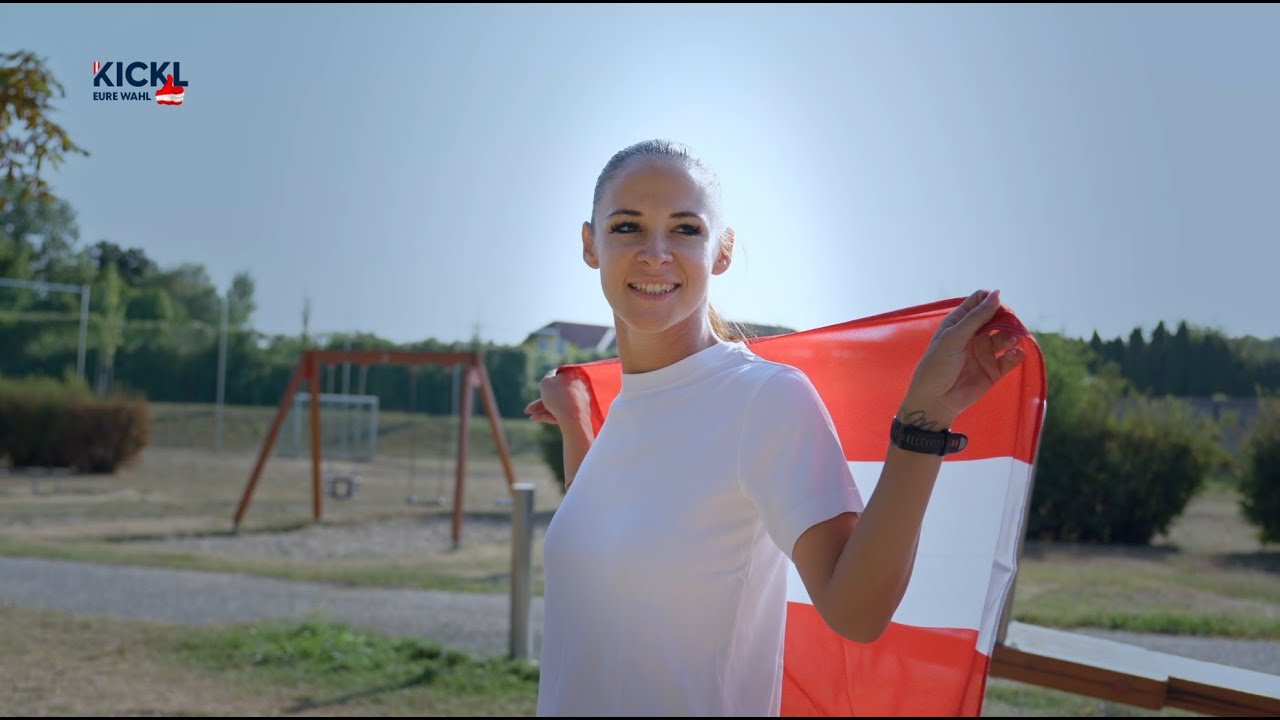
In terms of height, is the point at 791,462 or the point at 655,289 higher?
the point at 655,289

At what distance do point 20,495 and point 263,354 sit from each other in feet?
64.0

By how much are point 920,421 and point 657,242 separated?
452mm

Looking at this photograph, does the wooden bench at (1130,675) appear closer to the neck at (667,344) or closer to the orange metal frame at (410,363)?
the neck at (667,344)

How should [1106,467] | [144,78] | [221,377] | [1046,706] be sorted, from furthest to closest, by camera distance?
[221,377]
[1106,467]
[1046,706]
[144,78]

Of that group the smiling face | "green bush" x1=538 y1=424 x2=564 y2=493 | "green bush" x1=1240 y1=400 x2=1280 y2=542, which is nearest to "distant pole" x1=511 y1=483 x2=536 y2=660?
the smiling face

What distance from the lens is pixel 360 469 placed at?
26500 mm

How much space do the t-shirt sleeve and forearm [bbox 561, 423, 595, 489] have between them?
78 centimetres

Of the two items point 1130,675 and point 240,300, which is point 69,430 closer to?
point 1130,675

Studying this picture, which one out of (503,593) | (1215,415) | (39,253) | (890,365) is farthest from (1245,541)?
(39,253)

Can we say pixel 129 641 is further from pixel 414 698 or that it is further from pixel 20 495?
pixel 20 495

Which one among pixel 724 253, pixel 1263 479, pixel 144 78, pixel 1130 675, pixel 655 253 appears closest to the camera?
pixel 655 253

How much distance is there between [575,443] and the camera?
221cm

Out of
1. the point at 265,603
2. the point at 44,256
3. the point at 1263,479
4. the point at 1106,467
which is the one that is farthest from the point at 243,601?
the point at 44,256

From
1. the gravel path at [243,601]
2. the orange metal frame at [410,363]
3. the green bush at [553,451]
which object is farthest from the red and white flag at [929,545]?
the green bush at [553,451]
